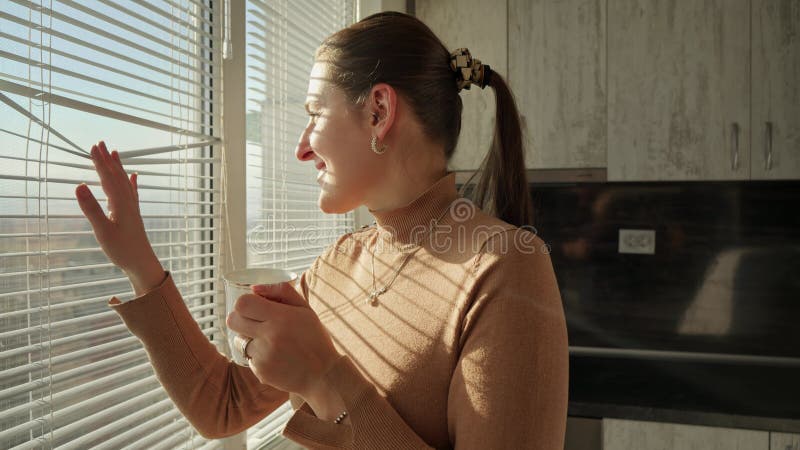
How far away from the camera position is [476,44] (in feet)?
7.43

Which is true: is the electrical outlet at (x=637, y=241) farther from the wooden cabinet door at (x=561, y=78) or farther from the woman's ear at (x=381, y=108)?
the woman's ear at (x=381, y=108)

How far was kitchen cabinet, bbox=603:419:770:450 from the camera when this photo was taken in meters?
1.77

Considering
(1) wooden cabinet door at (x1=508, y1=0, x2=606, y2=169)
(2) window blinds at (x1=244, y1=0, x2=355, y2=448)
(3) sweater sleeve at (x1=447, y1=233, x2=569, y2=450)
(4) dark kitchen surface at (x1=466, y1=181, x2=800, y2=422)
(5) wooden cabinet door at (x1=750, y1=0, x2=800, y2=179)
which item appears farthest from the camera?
(4) dark kitchen surface at (x1=466, y1=181, x2=800, y2=422)

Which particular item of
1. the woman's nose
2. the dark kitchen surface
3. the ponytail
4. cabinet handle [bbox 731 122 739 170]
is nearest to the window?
the woman's nose

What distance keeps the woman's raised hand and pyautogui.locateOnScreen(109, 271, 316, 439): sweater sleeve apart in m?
0.03

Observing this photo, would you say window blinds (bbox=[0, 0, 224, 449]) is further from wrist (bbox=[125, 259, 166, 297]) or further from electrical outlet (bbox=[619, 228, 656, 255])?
electrical outlet (bbox=[619, 228, 656, 255])

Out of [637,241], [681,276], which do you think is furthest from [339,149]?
[681,276]

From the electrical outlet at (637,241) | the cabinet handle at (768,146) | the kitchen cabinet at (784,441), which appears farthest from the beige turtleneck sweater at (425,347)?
the electrical outlet at (637,241)

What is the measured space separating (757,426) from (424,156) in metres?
1.56

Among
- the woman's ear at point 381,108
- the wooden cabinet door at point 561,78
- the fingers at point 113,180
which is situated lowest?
the fingers at point 113,180

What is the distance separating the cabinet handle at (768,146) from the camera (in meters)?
1.98

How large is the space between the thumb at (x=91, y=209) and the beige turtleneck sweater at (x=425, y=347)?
0.12 metres

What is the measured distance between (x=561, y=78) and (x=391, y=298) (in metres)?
1.60

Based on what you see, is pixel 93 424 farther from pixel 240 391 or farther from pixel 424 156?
pixel 424 156
